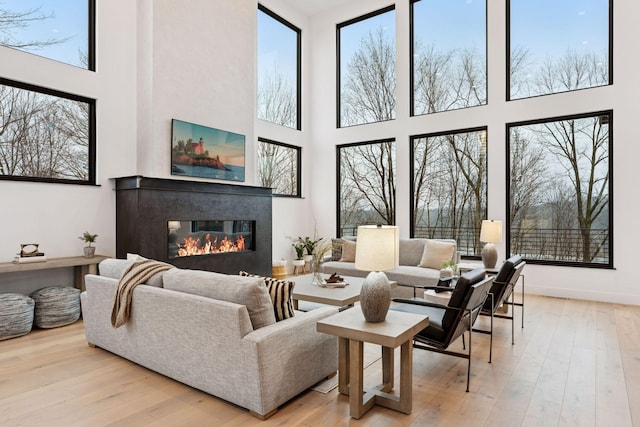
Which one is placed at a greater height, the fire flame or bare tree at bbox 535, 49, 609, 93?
bare tree at bbox 535, 49, 609, 93

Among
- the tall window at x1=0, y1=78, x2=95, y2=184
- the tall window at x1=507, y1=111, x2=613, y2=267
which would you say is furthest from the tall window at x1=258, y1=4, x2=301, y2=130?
the tall window at x1=507, y1=111, x2=613, y2=267

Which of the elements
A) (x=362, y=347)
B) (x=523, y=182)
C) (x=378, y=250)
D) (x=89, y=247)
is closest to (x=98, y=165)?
(x=89, y=247)

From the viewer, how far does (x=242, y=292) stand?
8.16ft

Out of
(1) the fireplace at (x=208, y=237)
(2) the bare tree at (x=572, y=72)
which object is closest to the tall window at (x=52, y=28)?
(1) the fireplace at (x=208, y=237)

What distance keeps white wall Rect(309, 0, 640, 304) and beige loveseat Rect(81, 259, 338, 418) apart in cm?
456

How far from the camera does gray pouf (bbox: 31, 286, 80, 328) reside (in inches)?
163

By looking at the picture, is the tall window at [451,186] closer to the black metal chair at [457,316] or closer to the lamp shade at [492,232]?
the lamp shade at [492,232]

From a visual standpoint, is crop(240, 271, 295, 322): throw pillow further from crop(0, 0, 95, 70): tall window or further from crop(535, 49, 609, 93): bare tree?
crop(535, 49, 609, 93): bare tree

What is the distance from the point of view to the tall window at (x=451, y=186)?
6.60 metres

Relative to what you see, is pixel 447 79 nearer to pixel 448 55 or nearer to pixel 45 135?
pixel 448 55

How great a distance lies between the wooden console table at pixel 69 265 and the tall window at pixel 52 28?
245 centimetres

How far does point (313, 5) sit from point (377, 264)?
7359 millimetres

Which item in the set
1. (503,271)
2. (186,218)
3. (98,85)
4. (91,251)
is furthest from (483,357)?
(98,85)

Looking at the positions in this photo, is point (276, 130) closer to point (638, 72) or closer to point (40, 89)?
point (40, 89)
